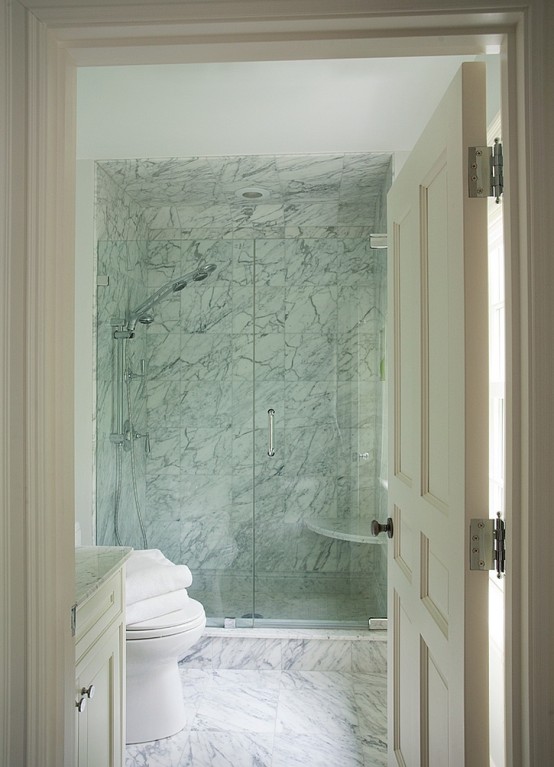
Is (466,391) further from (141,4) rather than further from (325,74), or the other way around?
(325,74)

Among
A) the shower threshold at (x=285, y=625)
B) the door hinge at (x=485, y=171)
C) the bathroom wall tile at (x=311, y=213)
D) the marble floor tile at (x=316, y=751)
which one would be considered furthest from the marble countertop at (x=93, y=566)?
the bathroom wall tile at (x=311, y=213)

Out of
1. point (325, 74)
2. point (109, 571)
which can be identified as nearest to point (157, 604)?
point (109, 571)

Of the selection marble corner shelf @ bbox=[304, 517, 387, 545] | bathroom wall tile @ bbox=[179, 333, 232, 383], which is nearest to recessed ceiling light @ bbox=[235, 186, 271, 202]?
bathroom wall tile @ bbox=[179, 333, 232, 383]

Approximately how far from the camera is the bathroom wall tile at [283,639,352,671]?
120 inches

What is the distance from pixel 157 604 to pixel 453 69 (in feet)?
7.36

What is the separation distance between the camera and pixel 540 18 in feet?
3.33

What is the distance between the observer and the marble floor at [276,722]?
229 cm

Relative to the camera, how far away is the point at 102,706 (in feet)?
5.30

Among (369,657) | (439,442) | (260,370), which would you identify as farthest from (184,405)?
(439,442)

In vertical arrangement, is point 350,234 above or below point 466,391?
above

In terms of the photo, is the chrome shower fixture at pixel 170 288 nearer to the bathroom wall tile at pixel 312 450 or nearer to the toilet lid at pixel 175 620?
the bathroom wall tile at pixel 312 450

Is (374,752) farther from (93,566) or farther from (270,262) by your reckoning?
(270,262)

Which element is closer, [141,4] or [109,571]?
[141,4]

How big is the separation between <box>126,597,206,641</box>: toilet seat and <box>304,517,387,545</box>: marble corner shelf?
1005 millimetres
